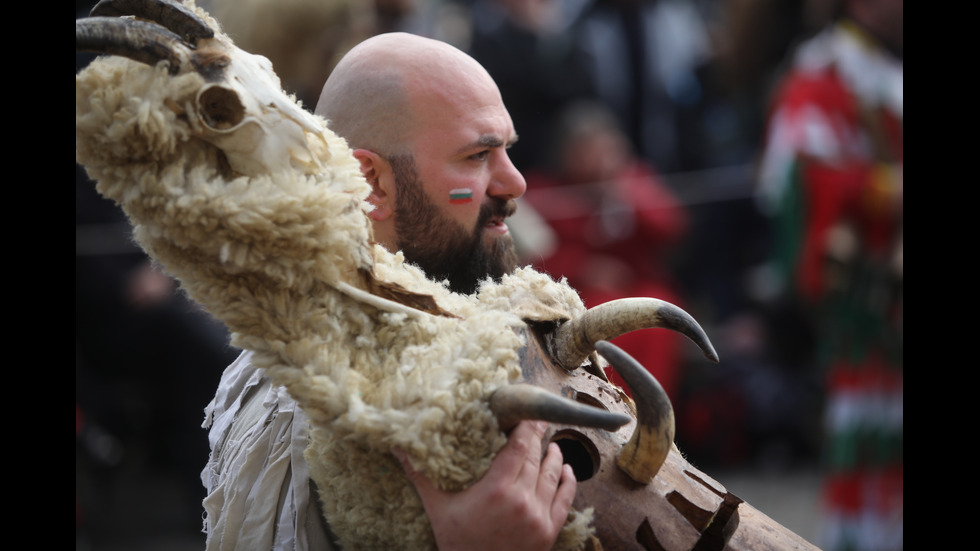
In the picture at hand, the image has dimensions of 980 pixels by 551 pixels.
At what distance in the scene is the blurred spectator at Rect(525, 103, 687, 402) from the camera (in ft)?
17.5

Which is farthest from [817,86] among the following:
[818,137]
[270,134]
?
[270,134]

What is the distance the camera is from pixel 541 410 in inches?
62.5

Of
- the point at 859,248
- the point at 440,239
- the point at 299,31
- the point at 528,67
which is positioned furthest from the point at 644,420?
the point at 528,67

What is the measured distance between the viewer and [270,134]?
5.43 ft

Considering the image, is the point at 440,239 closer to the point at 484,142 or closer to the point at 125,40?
the point at 484,142

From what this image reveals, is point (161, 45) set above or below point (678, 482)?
above

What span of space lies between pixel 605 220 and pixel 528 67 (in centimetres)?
119

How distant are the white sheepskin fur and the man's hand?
26 mm

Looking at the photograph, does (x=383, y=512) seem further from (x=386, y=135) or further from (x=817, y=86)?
(x=817, y=86)

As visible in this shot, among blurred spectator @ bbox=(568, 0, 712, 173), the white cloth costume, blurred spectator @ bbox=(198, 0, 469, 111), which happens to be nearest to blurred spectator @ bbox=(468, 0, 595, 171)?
blurred spectator @ bbox=(568, 0, 712, 173)

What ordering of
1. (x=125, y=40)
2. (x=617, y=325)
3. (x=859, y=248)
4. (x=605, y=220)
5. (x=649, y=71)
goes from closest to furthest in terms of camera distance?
(x=125, y=40) → (x=617, y=325) → (x=859, y=248) → (x=605, y=220) → (x=649, y=71)

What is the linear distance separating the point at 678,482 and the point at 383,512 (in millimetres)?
556

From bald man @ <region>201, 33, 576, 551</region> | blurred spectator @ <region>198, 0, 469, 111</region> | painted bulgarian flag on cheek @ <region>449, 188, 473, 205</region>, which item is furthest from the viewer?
blurred spectator @ <region>198, 0, 469, 111</region>

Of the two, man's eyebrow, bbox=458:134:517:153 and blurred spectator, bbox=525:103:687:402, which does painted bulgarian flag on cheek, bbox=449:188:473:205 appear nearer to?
man's eyebrow, bbox=458:134:517:153
